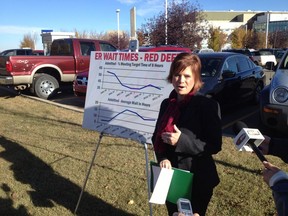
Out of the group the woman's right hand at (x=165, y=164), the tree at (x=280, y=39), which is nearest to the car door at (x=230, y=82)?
the woman's right hand at (x=165, y=164)

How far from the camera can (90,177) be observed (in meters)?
4.64

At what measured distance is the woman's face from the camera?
243 centimetres

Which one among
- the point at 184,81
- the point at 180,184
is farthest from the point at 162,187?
the point at 184,81

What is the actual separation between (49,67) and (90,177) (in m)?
7.81

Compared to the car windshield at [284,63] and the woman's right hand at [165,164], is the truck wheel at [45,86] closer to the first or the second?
the car windshield at [284,63]

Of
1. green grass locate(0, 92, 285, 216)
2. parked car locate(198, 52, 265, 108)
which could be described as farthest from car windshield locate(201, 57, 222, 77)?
green grass locate(0, 92, 285, 216)

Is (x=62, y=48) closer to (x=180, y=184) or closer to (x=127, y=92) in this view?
(x=127, y=92)

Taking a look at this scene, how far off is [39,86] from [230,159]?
8194 millimetres

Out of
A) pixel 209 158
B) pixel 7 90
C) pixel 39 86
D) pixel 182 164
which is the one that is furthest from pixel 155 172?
pixel 7 90

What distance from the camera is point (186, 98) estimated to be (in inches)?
95.7

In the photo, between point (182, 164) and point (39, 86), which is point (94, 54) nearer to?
point (182, 164)

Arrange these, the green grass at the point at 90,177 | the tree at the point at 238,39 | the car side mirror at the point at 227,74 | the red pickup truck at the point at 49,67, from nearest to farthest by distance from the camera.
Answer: the green grass at the point at 90,177 → the car side mirror at the point at 227,74 → the red pickup truck at the point at 49,67 → the tree at the point at 238,39

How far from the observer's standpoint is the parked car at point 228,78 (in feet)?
24.2

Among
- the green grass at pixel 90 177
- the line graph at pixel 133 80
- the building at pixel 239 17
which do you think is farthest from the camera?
the building at pixel 239 17
